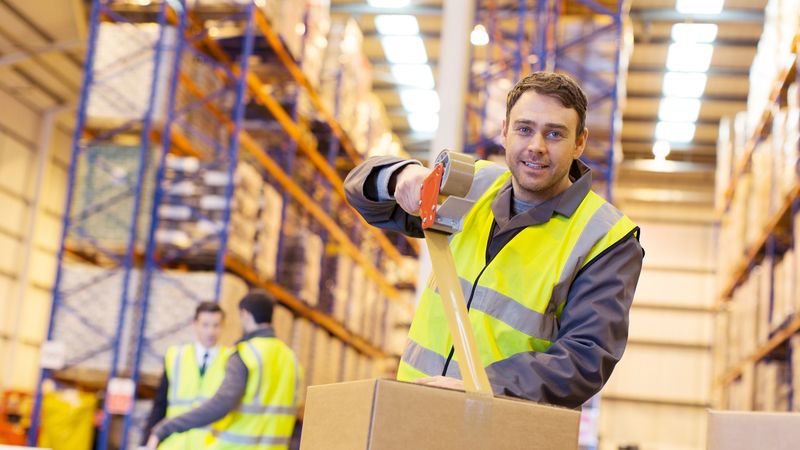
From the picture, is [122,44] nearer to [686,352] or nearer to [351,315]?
[351,315]

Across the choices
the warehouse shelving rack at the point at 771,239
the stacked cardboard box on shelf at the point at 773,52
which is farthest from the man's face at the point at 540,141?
the stacked cardboard box on shelf at the point at 773,52

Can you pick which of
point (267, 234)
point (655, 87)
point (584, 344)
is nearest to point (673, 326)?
point (655, 87)

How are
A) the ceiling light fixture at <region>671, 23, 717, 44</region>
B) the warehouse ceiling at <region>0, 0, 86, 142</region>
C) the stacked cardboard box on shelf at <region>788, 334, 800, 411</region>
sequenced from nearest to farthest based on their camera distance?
1. the stacked cardboard box on shelf at <region>788, 334, 800, 411</region>
2. the warehouse ceiling at <region>0, 0, 86, 142</region>
3. the ceiling light fixture at <region>671, 23, 717, 44</region>

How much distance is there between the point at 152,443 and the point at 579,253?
3.81m

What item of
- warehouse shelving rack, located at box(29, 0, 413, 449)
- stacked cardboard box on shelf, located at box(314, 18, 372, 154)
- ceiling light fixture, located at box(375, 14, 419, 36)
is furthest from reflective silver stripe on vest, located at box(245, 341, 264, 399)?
ceiling light fixture, located at box(375, 14, 419, 36)

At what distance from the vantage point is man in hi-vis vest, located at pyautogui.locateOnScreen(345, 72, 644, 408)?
2.08 meters

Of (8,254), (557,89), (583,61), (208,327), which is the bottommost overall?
(208,327)

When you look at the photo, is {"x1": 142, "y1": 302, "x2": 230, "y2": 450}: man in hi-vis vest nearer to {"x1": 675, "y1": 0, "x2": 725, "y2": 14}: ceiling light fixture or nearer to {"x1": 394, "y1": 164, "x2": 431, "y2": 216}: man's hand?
{"x1": 394, "y1": 164, "x2": 431, "y2": 216}: man's hand

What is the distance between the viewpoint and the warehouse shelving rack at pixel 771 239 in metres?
9.70

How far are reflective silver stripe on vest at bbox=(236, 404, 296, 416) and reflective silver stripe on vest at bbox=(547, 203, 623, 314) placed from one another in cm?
346

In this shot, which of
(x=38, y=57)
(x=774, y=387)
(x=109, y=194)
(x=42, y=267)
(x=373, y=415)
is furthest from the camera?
(x=42, y=267)

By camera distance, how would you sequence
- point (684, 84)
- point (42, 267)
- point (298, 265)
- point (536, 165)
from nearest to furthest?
point (536, 165) → point (298, 265) → point (42, 267) → point (684, 84)

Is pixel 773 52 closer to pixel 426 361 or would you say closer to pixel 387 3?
pixel 387 3

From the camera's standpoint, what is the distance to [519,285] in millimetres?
2229
